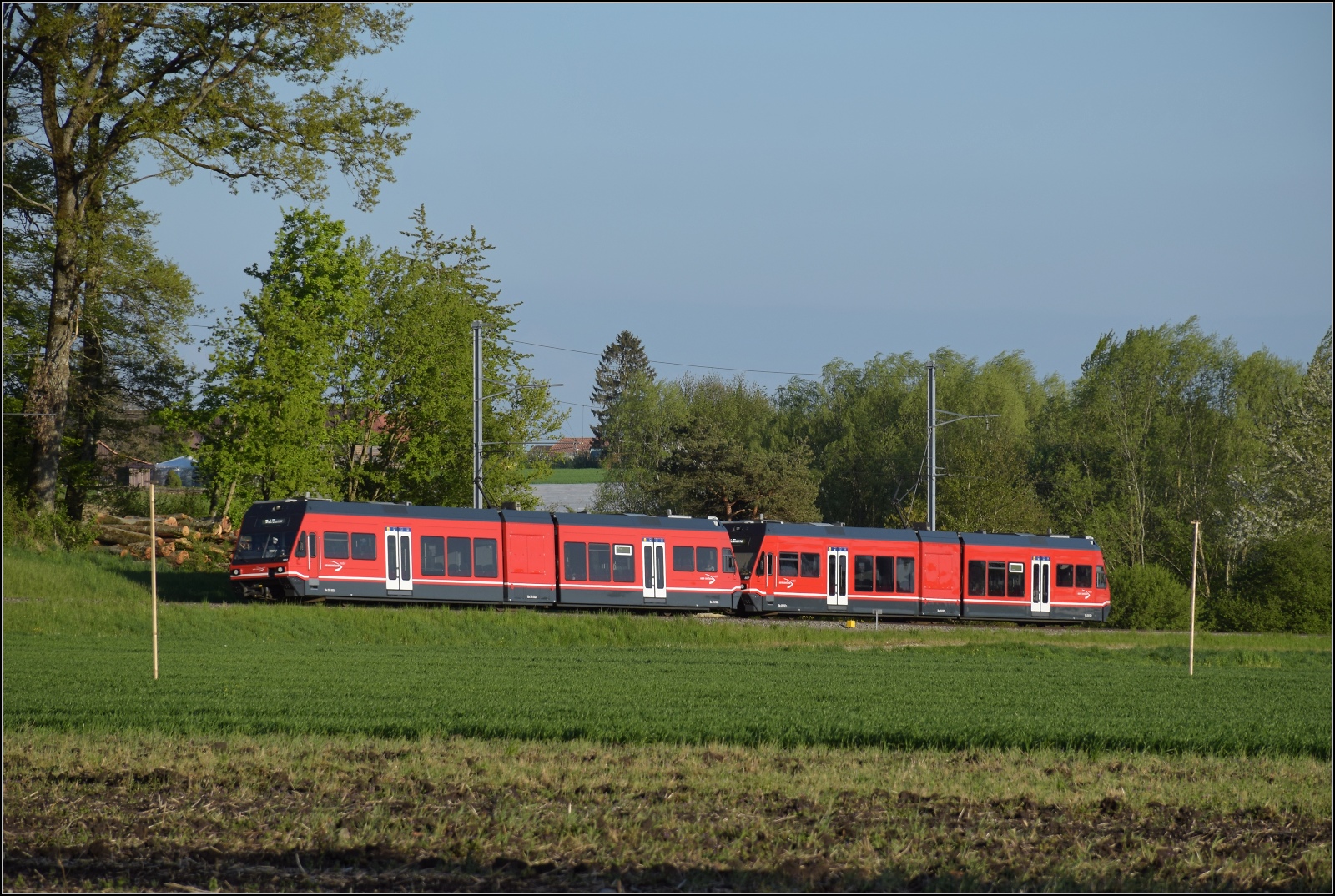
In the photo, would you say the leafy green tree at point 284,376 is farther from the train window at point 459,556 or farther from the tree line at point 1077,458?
the tree line at point 1077,458

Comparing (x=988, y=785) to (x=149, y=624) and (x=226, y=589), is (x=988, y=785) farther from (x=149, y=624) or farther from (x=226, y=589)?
(x=226, y=589)

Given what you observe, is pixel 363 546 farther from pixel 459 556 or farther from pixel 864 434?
pixel 864 434

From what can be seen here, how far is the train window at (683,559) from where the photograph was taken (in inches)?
1355

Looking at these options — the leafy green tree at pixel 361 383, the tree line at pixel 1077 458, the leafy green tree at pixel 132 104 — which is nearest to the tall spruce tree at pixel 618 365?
the tree line at pixel 1077 458

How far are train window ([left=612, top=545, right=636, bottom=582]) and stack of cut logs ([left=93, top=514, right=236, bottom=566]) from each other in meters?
12.8

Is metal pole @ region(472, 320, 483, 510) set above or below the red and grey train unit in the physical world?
above

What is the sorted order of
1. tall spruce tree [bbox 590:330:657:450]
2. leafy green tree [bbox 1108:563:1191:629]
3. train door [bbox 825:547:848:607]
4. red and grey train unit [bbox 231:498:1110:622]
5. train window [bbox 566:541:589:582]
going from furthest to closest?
tall spruce tree [bbox 590:330:657:450]
leafy green tree [bbox 1108:563:1191:629]
train door [bbox 825:547:848:607]
train window [bbox 566:541:589:582]
red and grey train unit [bbox 231:498:1110:622]

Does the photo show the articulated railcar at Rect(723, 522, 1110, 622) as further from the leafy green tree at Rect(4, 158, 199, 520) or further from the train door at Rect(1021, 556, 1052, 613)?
the leafy green tree at Rect(4, 158, 199, 520)

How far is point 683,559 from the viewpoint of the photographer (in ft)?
113

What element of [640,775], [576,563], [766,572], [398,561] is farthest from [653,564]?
[640,775]

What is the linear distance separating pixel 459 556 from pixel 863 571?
11949mm

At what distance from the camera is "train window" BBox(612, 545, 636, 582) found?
110 feet

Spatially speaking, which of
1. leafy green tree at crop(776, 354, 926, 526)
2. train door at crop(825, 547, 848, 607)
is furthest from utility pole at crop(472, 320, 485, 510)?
leafy green tree at crop(776, 354, 926, 526)

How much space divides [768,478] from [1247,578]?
39800mm
